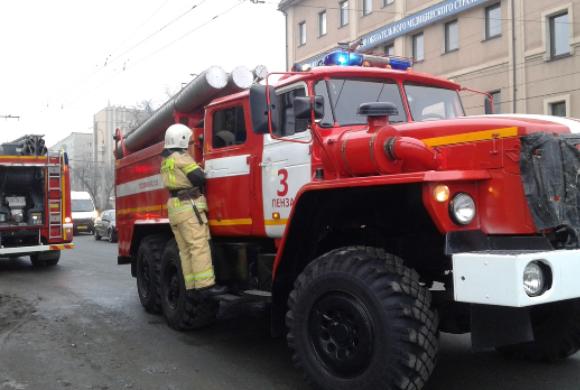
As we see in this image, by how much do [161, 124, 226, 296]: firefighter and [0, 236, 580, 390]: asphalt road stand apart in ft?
2.27

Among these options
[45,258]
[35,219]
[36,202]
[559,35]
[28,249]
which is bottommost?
[45,258]

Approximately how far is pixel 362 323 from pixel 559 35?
20.8m

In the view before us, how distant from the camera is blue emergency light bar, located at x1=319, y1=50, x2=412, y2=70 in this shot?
529 centimetres

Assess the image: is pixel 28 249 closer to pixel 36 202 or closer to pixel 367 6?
pixel 36 202

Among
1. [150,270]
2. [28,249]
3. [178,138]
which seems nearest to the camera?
[178,138]

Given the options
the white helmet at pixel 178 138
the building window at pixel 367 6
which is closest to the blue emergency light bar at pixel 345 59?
the white helmet at pixel 178 138

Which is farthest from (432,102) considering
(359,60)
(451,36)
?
(451,36)

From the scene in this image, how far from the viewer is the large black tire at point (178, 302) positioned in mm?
6230

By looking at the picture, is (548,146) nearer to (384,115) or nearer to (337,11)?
(384,115)

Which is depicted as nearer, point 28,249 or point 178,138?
point 178,138

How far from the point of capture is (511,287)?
305 centimetres

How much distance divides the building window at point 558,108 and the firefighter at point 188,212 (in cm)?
1813

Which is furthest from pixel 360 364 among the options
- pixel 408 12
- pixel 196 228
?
pixel 408 12

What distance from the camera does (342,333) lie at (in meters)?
3.88
